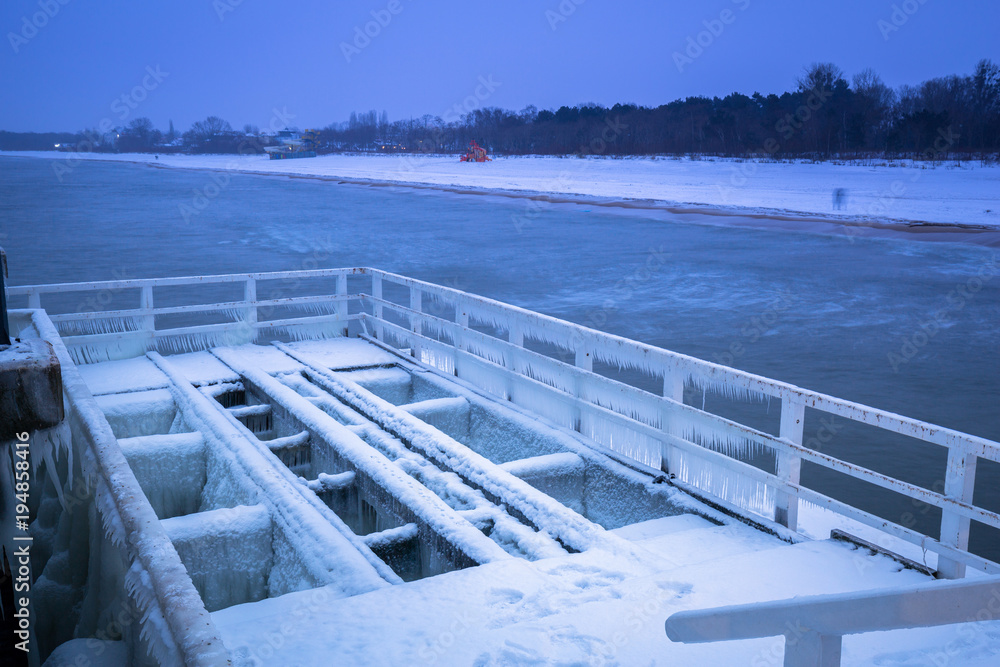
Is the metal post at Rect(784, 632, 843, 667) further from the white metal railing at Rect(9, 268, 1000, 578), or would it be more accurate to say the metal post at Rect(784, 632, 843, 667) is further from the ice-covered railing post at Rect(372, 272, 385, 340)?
the ice-covered railing post at Rect(372, 272, 385, 340)

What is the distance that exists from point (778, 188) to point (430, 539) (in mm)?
60446

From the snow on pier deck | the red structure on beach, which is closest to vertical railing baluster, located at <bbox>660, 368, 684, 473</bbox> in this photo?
the snow on pier deck

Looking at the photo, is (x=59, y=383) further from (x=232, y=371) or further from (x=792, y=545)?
(x=232, y=371)

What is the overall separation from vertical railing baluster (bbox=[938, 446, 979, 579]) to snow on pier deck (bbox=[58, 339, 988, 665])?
29 centimetres

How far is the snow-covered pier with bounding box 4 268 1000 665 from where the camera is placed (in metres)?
3.39

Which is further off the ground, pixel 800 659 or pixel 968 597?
pixel 968 597

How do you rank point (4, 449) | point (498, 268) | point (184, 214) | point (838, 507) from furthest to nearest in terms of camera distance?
1. point (184, 214)
2. point (498, 268)
3. point (838, 507)
4. point (4, 449)

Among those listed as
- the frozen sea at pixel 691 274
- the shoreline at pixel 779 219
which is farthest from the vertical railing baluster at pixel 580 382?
the shoreline at pixel 779 219

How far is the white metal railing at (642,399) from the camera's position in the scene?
4633 millimetres

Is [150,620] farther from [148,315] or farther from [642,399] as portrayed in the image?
[148,315]

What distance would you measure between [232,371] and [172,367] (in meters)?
0.70

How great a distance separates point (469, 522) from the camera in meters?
5.81

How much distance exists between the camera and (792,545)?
524cm

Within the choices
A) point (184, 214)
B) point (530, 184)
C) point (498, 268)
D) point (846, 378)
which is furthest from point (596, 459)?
point (530, 184)
